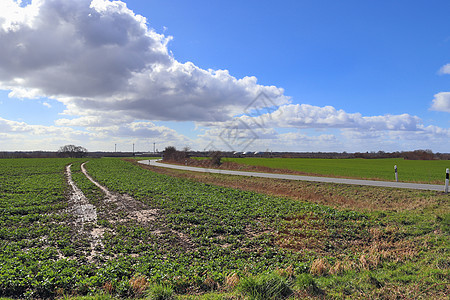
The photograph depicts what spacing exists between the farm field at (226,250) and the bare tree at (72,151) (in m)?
169

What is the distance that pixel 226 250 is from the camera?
30.1 ft

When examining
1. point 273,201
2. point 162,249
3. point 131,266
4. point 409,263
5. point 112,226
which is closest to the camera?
point 409,263

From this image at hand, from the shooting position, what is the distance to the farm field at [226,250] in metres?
5.93

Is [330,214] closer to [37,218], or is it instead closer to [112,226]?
[112,226]

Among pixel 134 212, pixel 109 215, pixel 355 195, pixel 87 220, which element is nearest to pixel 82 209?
→ pixel 109 215

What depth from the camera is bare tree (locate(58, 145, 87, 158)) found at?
168 metres

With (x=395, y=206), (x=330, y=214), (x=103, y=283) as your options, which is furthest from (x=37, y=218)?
(x=395, y=206)

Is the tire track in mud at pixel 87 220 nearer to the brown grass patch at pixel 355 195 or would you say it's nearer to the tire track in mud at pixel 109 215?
the tire track in mud at pixel 109 215

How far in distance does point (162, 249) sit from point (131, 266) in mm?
1778

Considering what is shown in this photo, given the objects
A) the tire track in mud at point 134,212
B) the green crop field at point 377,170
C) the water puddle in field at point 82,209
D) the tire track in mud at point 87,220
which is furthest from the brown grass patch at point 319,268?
the green crop field at point 377,170

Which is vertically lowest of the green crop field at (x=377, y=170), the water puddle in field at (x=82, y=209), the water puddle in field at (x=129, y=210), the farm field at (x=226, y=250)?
the water puddle in field at (x=82, y=209)

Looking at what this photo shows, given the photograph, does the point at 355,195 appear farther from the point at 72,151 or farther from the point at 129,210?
the point at 72,151

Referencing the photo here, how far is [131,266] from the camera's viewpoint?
7859 millimetres

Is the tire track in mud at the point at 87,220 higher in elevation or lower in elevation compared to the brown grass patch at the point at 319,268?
lower
